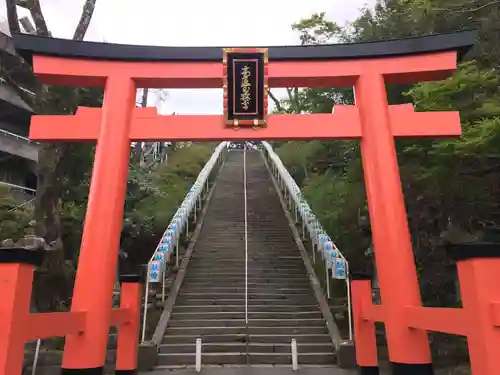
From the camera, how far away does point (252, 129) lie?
611 cm

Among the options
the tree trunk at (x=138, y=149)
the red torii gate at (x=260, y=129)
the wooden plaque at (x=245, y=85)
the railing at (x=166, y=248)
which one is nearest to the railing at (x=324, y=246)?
the red torii gate at (x=260, y=129)

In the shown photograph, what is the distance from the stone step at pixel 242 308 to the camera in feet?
29.1

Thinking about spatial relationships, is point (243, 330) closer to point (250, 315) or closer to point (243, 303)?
point (250, 315)

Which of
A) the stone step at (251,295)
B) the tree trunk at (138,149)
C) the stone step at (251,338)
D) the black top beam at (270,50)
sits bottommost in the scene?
the stone step at (251,338)

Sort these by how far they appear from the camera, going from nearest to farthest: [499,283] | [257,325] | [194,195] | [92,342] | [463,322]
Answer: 1. [499,283]
2. [463,322]
3. [92,342]
4. [257,325]
5. [194,195]

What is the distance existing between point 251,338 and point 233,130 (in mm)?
3952

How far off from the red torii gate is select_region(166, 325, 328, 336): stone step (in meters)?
1.52

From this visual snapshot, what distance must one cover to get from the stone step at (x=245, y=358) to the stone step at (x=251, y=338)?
428 mm

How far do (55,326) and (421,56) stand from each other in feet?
18.7

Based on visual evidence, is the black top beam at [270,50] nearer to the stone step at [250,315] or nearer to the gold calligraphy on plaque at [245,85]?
the gold calligraphy on plaque at [245,85]

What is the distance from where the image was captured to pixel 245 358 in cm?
737

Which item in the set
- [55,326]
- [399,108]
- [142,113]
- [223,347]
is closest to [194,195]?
[223,347]

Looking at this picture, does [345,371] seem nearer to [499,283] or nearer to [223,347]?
[223,347]

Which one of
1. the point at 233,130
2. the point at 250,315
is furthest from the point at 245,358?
the point at 233,130
